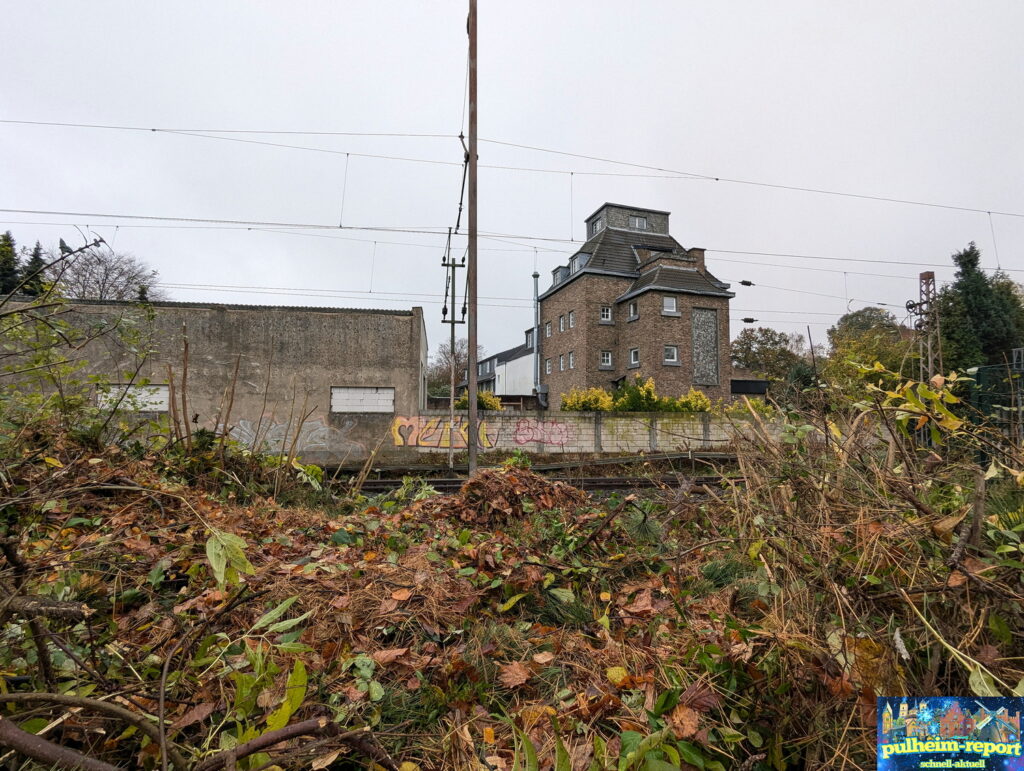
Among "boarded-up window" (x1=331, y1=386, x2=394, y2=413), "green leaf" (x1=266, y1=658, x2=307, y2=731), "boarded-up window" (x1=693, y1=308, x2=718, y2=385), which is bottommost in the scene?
"green leaf" (x1=266, y1=658, x2=307, y2=731)

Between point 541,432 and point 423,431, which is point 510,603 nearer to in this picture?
point 423,431

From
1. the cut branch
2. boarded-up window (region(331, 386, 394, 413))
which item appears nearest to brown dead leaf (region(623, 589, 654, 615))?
the cut branch

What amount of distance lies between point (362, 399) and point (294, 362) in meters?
2.65

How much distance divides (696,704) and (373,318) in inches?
684

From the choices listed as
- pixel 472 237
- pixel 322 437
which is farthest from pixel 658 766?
pixel 322 437

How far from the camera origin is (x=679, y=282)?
102 ft

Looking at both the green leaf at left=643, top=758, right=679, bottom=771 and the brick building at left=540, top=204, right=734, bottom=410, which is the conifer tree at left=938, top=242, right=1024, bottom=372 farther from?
the green leaf at left=643, top=758, right=679, bottom=771

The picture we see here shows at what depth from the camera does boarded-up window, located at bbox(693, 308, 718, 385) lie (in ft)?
100

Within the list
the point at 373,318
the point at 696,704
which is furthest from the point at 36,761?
the point at 373,318

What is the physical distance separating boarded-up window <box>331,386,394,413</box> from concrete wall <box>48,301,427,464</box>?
0.17 m

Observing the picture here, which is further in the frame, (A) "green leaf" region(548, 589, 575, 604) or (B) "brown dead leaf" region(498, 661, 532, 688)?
(A) "green leaf" region(548, 589, 575, 604)

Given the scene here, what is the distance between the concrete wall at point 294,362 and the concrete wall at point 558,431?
2.63ft

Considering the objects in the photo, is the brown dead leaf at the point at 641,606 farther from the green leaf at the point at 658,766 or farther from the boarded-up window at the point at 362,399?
the boarded-up window at the point at 362,399

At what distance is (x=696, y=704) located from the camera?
5.73ft
